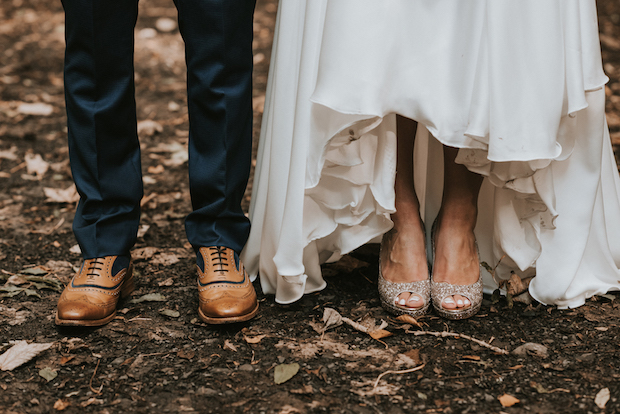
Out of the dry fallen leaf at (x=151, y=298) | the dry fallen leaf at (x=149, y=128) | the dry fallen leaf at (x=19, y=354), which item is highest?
the dry fallen leaf at (x=19, y=354)

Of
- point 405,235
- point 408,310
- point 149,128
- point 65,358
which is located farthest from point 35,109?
point 408,310

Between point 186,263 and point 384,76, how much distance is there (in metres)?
0.97

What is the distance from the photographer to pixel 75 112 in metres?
1.51

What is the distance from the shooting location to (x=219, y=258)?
1.59 meters

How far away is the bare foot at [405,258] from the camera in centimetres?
158

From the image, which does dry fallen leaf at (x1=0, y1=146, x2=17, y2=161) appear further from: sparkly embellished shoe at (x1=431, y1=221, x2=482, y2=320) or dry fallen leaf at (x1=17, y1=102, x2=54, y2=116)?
sparkly embellished shoe at (x1=431, y1=221, x2=482, y2=320)

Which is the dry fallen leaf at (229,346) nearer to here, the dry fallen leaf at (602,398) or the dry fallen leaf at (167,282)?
the dry fallen leaf at (167,282)

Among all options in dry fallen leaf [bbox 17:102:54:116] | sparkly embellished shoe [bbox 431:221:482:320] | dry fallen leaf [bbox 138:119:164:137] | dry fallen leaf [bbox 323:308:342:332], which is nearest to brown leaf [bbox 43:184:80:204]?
dry fallen leaf [bbox 138:119:164:137]

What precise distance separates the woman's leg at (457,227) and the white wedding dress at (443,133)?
8 centimetres

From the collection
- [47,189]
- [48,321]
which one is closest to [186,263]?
[48,321]

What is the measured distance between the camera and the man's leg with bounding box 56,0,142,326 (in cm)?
145

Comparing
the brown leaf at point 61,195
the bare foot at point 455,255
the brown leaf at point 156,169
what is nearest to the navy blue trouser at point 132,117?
the bare foot at point 455,255

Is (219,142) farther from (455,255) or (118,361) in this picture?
(455,255)

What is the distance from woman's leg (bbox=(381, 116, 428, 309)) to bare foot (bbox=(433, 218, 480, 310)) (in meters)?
0.05
